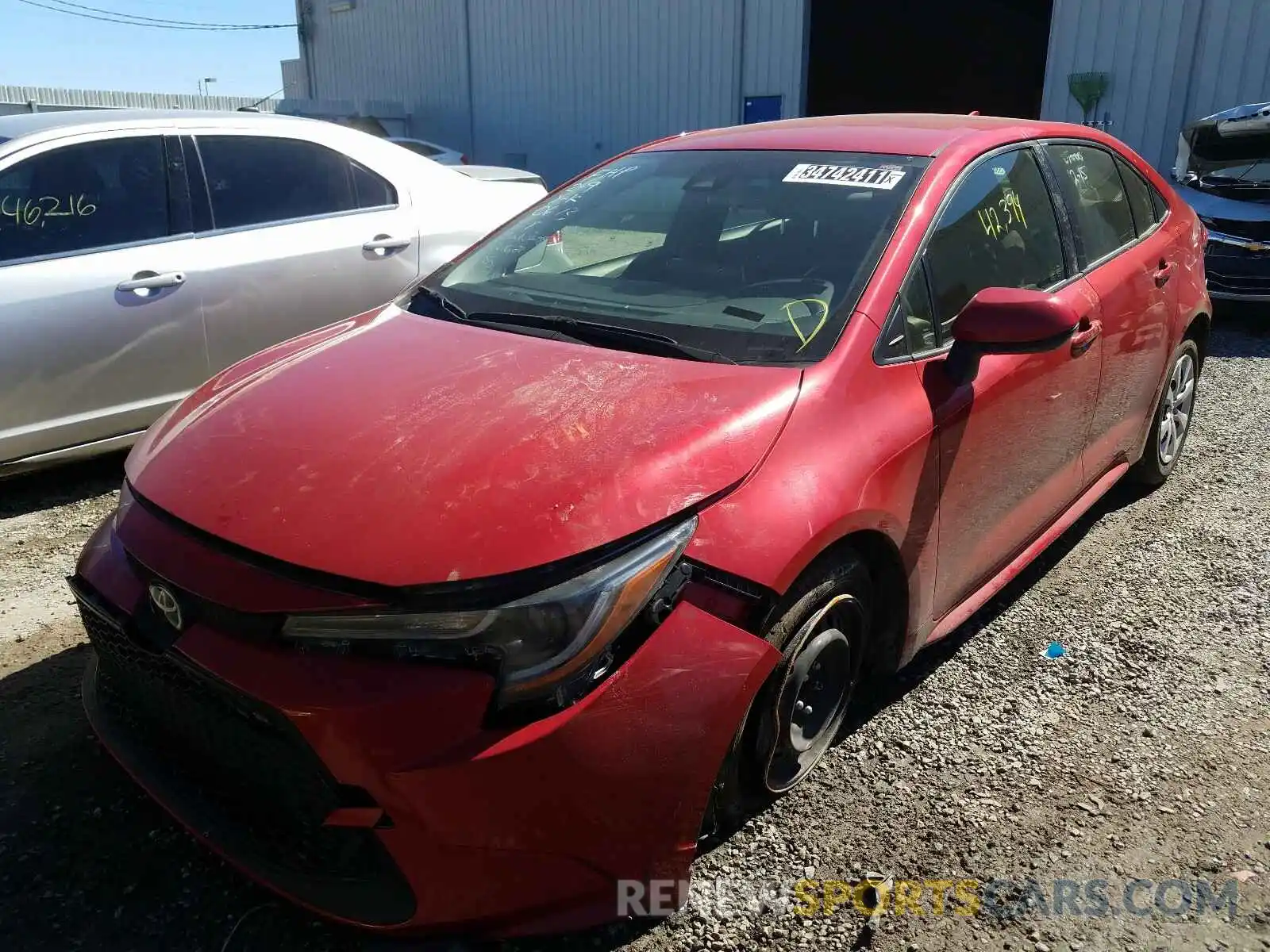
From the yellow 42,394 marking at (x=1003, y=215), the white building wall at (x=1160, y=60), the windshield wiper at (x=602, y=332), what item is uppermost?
the white building wall at (x=1160, y=60)

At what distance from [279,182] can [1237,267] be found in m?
7.20

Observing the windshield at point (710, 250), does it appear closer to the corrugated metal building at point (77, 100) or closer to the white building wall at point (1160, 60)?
the white building wall at point (1160, 60)

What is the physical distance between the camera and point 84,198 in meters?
4.16

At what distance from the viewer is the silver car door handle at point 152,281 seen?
415 cm

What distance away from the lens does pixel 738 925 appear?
6.96 feet

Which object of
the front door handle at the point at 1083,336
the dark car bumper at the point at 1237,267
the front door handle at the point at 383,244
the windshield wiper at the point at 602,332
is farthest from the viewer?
the dark car bumper at the point at 1237,267

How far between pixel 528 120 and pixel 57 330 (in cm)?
1654

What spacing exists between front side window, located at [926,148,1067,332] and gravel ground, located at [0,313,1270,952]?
1152 millimetres

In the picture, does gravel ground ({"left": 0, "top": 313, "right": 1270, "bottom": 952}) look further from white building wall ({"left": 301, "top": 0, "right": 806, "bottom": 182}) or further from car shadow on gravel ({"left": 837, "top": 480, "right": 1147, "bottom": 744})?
white building wall ({"left": 301, "top": 0, "right": 806, "bottom": 182})

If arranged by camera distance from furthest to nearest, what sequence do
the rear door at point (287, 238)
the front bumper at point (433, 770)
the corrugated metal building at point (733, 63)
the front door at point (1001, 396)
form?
the corrugated metal building at point (733, 63)
the rear door at point (287, 238)
the front door at point (1001, 396)
the front bumper at point (433, 770)

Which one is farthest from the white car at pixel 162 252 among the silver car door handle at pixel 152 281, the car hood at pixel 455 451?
the car hood at pixel 455 451

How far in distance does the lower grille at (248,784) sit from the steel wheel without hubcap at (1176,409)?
3.78 meters

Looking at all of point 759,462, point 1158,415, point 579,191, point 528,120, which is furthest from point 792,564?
point 528,120

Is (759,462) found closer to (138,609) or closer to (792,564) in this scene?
(792,564)
